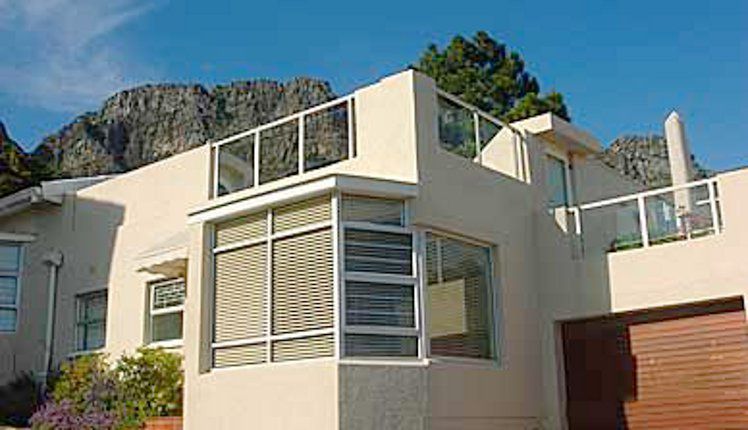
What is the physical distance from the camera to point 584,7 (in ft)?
77.2

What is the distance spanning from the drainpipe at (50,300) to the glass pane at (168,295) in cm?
466

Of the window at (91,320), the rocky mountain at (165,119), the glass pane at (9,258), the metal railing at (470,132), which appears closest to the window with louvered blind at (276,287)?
the metal railing at (470,132)

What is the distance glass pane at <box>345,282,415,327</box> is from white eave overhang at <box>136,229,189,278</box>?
642cm

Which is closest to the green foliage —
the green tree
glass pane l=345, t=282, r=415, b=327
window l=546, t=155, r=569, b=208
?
glass pane l=345, t=282, r=415, b=327

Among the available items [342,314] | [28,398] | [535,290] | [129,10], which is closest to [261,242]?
[342,314]

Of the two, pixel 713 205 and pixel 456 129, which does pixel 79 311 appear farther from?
pixel 713 205

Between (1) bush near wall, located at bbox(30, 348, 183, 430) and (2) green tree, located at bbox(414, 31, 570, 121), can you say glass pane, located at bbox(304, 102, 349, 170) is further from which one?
(2) green tree, located at bbox(414, 31, 570, 121)

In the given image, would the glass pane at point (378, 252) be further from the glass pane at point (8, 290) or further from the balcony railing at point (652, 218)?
the glass pane at point (8, 290)

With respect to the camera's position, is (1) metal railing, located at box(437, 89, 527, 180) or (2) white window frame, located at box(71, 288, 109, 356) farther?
(2) white window frame, located at box(71, 288, 109, 356)

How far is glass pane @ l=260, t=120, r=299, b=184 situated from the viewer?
19.4 meters

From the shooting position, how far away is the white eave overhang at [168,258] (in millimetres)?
20562

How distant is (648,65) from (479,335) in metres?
12.0

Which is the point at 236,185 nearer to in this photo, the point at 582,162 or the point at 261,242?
the point at 261,242

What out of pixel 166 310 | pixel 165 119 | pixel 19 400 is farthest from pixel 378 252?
pixel 165 119
